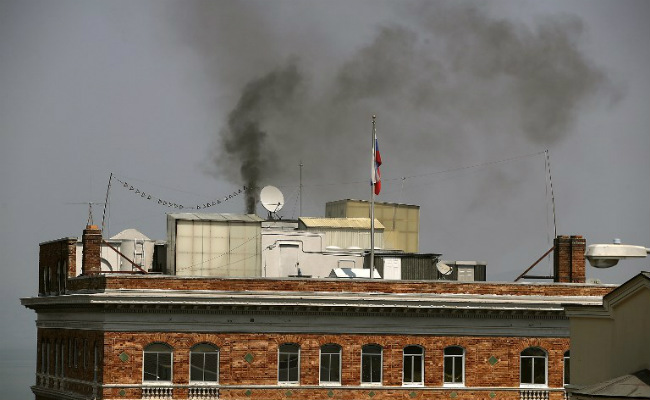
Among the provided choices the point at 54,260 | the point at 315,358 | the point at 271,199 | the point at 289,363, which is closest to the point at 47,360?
the point at 54,260

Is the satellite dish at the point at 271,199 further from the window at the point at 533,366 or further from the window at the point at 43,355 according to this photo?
the window at the point at 533,366

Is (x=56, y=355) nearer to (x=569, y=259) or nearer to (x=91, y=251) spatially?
(x=91, y=251)

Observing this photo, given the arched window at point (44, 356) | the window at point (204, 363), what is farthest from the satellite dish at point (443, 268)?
the arched window at point (44, 356)

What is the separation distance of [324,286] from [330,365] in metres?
3.24

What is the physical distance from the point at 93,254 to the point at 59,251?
6215mm

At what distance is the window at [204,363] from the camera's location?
67.8m

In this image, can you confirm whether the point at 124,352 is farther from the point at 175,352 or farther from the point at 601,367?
the point at 601,367

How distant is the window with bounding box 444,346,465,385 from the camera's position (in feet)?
230

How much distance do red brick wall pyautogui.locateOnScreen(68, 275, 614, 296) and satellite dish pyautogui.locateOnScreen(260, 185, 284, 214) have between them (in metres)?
12.6

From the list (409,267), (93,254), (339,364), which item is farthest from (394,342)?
(93,254)

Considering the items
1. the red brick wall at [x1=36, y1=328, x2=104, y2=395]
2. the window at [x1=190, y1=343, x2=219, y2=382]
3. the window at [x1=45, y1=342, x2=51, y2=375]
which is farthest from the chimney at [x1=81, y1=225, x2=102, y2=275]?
the window at [x1=45, y1=342, x2=51, y2=375]

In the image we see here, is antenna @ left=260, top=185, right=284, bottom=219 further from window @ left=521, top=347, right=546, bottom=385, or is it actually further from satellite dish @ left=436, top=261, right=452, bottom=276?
window @ left=521, top=347, right=546, bottom=385

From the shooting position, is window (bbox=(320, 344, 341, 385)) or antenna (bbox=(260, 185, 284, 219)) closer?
window (bbox=(320, 344, 341, 385))

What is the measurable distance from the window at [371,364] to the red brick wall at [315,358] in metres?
0.26
